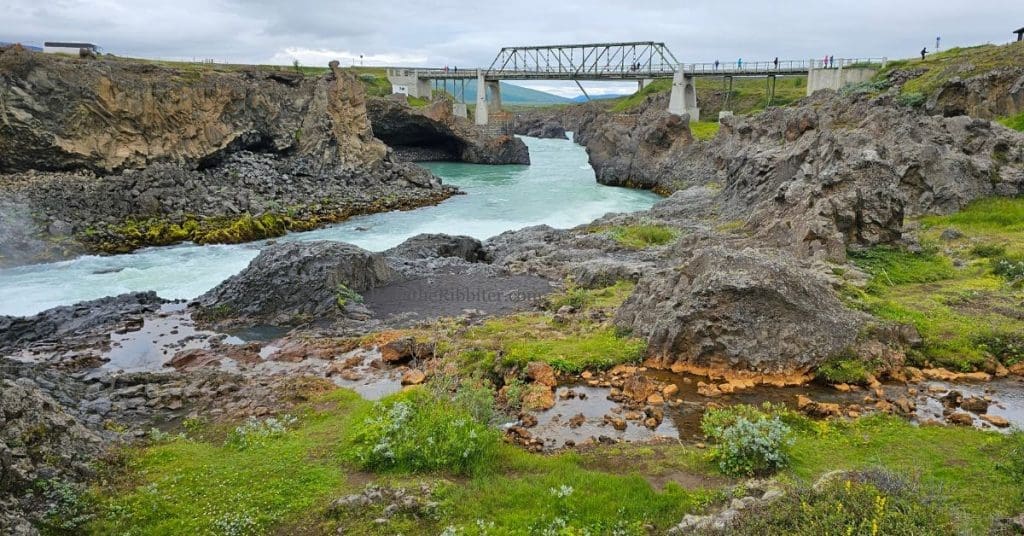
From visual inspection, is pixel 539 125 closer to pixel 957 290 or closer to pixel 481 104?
pixel 481 104

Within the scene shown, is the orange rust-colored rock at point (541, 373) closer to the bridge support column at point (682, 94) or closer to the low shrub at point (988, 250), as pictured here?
the low shrub at point (988, 250)

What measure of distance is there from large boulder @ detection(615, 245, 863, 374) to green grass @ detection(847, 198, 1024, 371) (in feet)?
7.16

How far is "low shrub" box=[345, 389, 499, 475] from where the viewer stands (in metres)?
10.7

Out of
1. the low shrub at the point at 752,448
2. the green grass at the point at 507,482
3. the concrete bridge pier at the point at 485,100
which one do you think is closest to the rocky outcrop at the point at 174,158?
the green grass at the point at 507,482

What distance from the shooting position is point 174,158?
47844 millimetres

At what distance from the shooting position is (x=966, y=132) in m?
35.8

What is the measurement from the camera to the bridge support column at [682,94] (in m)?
89.0

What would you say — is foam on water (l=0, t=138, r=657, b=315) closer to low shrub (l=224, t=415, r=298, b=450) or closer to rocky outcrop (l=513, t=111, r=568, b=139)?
low shrub (l=224, t=415, r=298, b=450)

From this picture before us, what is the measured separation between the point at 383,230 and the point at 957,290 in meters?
31.8

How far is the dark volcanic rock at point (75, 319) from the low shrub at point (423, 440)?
1462 centimetres

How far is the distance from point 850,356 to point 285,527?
12783 millimetres

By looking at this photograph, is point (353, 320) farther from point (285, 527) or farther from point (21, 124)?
point (21, 124)

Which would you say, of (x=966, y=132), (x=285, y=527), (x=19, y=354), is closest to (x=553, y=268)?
(x=19, y=354)

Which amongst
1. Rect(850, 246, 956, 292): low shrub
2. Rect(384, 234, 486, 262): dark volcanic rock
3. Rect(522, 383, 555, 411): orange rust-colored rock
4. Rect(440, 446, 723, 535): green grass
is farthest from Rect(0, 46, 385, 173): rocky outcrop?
Rect(850, 246, 956, 292): low shrub
